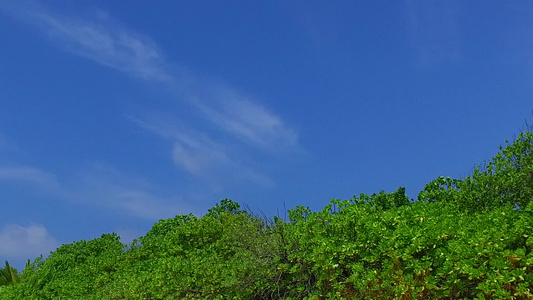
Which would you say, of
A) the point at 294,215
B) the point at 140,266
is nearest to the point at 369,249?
the point at 294,215

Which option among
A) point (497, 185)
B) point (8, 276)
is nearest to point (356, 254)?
point (497, 185)

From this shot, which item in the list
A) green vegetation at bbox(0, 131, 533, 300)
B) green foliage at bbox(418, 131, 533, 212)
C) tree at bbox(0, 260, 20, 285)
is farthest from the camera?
tree at bbox(0, 260, 20, 285)

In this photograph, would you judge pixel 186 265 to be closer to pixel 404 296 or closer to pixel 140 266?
pixel 140 266

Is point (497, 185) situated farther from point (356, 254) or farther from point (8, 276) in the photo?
point (8, 276)

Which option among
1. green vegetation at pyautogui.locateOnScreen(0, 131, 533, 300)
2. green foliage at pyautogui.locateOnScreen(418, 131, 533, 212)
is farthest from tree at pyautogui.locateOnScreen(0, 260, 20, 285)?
green foliage at pyautogui.locateOnScreen(418, 131, 533, 212)

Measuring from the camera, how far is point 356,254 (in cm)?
922

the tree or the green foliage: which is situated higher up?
the tree

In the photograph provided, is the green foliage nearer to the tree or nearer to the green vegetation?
the green vegetation

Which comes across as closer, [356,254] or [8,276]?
[356,254]

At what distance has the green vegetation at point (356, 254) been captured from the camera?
764 cm

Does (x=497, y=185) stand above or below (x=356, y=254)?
above

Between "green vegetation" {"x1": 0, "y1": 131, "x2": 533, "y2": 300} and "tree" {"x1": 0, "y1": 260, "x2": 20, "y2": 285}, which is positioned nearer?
"green vegetation" {"x1": 0, "y1": 131, "x2": 533, "y2": 300}

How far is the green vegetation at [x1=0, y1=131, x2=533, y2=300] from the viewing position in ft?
25.1

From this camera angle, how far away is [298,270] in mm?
10078
